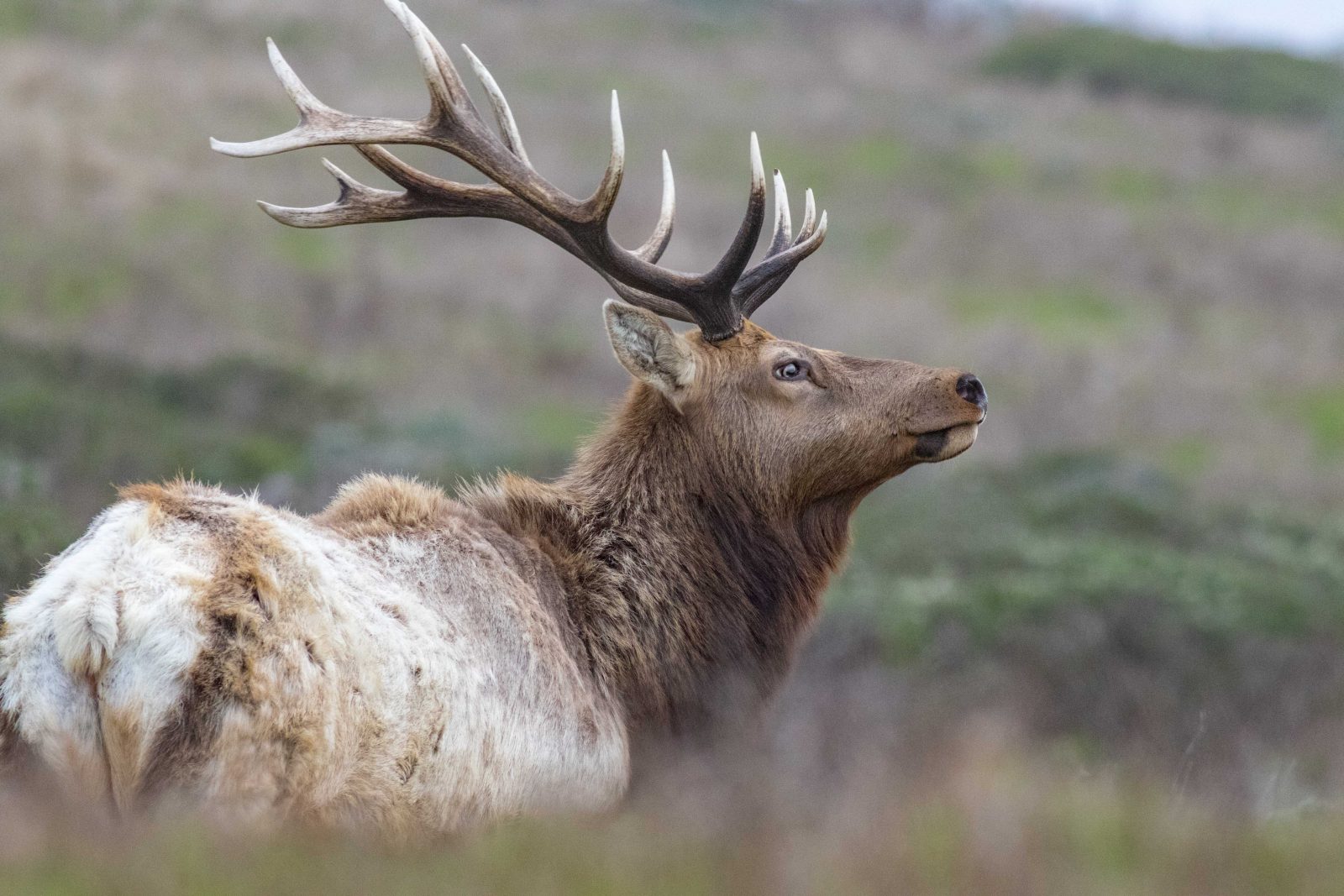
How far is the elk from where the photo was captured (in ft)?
12.5

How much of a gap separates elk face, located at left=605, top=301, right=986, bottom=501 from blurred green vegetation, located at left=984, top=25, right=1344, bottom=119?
115ft

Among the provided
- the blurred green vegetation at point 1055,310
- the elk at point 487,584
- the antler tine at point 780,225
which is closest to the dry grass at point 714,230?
the blurred green vegetation at point 1055,310

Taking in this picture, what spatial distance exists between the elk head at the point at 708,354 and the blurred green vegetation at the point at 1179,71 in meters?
35.1

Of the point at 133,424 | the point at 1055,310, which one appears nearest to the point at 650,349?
the point at 133,424

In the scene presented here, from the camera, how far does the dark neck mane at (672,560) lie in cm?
551

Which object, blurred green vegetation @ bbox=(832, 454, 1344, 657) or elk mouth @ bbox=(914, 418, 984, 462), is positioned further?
blurred green vegetation @ bbox=(832, 454, 1344, 657)

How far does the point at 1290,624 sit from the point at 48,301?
46.9 feet

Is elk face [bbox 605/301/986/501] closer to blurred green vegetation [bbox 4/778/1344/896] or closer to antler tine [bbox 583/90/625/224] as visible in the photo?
antler tine [bbox 583/90/625/224]

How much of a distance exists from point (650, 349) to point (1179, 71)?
36.8 m

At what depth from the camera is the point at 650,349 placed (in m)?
5.95

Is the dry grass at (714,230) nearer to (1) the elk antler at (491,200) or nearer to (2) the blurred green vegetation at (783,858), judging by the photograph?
(1) the elk antler at (491,200)

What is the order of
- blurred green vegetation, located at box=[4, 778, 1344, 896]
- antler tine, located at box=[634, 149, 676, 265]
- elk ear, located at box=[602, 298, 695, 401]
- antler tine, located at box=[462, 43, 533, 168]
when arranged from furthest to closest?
antler tine, located at box=[634, 149, 676, 265]
antler tine, located at box=[462, 43, 533, 168]
elk ear, located at box=[602, 298, 695, 401]
blurred green vegetation, located at box=[4, 778, 1344, 896]

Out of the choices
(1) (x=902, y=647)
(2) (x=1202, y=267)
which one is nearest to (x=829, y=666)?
(1) (x=902, y=647)

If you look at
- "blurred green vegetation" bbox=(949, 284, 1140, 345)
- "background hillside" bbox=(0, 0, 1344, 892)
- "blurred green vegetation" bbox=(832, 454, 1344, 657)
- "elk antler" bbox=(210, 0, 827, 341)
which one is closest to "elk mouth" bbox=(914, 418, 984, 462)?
"elk antler" bbox=(210, 0, 827, 341)
